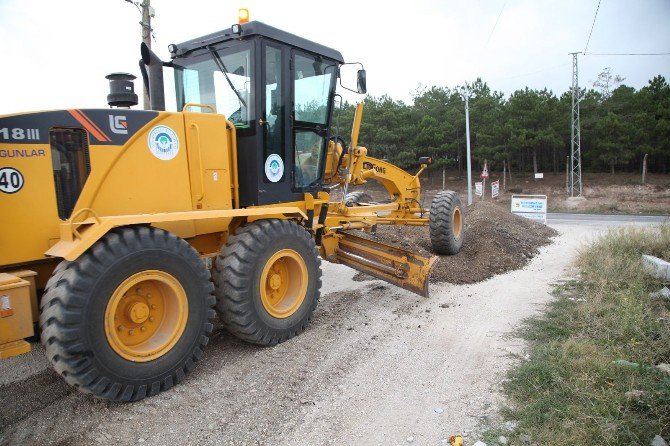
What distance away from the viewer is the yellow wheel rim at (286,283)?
15.5ft

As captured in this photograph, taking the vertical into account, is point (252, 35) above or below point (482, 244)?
above

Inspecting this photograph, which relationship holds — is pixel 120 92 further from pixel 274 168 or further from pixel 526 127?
pixel 526 127

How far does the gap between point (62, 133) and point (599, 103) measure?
37759 millimetres

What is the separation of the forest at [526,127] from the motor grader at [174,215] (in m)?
24.5

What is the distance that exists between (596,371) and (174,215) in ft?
11.4

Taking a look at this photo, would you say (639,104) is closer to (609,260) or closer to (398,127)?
(398,127)

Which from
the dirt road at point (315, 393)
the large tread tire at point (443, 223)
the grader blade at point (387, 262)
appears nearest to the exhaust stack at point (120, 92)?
the dirt road at point (315, 393)

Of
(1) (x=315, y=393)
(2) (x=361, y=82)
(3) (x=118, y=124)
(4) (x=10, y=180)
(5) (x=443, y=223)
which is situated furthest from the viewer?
(5) (x=443, y=223)

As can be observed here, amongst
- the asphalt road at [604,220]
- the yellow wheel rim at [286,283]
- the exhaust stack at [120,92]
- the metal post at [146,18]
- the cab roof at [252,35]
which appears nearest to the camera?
the exhaust stack at [120,92]

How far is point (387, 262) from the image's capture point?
237 inches

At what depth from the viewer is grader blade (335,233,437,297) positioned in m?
5.89

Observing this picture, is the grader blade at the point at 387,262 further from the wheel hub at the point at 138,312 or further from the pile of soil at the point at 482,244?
the wheel hub at the point at 138,312

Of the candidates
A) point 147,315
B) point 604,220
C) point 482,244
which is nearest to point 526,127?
point 604,220

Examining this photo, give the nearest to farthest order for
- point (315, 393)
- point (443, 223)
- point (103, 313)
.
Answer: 1. point (103, 313)
2. point (315, 393)
3. point (443, 223)
